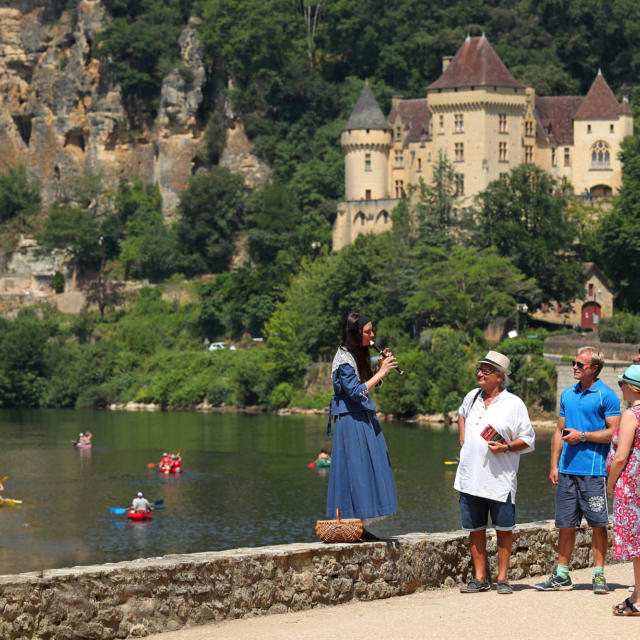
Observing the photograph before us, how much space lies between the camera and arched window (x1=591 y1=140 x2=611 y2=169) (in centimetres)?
8425

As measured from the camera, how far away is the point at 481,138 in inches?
3253

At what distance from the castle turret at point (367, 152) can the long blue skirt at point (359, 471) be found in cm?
7335

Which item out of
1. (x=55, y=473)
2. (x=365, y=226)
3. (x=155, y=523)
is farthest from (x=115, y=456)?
(x=365, y=226)

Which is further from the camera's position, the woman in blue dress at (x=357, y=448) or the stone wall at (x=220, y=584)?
the woman in blue dress at (x=357, y=448)

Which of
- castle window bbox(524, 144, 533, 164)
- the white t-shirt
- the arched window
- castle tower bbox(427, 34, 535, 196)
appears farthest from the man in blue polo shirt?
the arched window

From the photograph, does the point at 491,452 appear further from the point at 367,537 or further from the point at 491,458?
the point at 367,537

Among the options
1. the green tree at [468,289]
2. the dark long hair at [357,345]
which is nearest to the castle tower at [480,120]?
the green tree at [468,289]

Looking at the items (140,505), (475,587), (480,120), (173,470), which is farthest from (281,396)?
(475,587)

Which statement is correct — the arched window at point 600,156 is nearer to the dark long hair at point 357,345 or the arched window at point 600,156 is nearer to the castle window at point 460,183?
the castle window at point 460,183

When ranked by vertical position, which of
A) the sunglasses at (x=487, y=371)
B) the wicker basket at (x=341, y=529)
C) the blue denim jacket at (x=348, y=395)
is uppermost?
the sunglasses at (x=487, y=371)

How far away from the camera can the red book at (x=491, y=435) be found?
14.4 m

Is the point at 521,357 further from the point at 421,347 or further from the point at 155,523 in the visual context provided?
the point at 155,523

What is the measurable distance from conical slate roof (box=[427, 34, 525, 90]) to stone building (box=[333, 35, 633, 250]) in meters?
0.05

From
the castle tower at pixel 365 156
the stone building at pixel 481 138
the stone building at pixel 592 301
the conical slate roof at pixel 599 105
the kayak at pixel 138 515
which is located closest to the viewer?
the kayak at pixel 138 515
